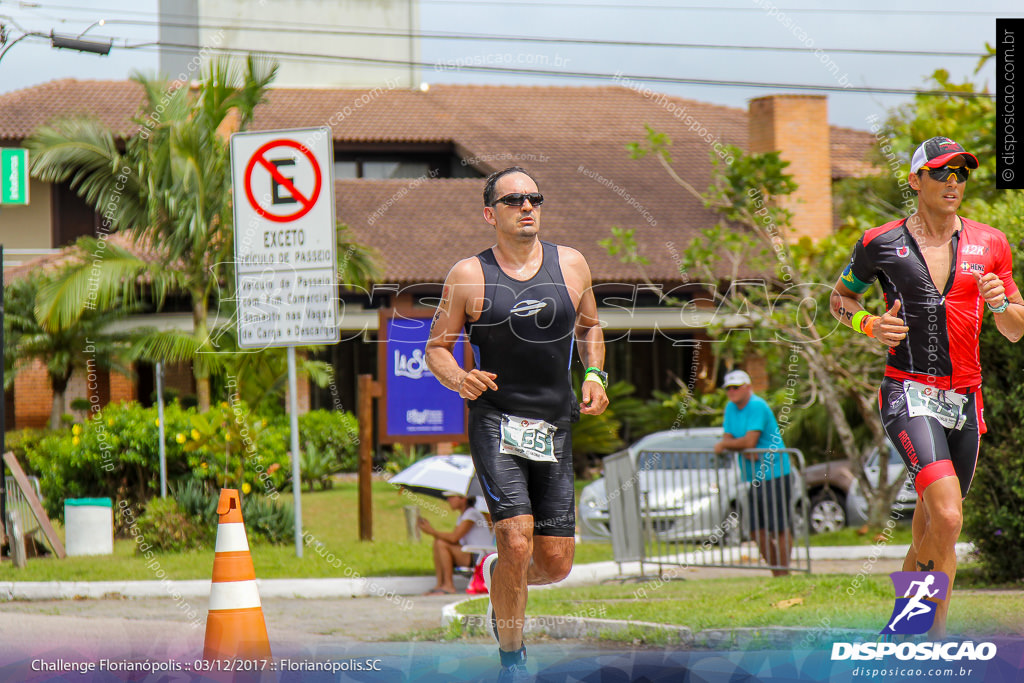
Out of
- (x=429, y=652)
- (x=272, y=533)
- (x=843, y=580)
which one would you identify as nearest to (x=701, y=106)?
(x=272, y=533)

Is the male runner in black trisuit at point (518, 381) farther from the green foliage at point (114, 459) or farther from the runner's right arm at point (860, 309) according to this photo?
the green foliage at point (114, 459)

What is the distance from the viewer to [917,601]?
200 inches

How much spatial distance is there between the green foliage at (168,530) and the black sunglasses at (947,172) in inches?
365

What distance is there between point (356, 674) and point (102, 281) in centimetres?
1259

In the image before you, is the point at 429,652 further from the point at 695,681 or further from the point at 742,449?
the point at 742,449

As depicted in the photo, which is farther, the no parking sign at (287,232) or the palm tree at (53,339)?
the palm tree at (53,339)

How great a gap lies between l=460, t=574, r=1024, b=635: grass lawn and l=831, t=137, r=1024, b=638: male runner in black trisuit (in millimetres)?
1180

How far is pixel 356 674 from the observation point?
5.53m

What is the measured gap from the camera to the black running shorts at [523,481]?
496cm

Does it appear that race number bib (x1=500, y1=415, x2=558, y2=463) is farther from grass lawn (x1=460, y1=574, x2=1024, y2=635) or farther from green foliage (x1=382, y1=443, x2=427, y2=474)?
green foliage (x1=382, y1=443, x2=427, y2=474)

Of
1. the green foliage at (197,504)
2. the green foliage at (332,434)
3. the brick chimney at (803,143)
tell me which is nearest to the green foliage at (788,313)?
the green foliage at (197,504)

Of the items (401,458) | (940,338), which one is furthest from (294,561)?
(401,458)

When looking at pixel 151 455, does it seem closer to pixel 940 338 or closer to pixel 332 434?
pixel 332 434

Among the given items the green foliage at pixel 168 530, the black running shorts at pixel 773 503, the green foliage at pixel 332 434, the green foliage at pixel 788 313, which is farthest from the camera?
the green foliage at pixel 332 434
